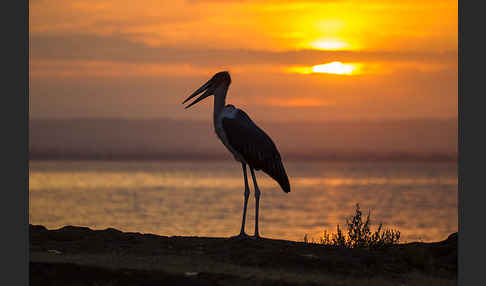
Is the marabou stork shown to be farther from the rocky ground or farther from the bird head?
the rocky ground

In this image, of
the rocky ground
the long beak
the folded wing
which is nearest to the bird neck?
the long beak

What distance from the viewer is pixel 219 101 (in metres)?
18.8

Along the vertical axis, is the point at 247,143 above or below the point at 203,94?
below

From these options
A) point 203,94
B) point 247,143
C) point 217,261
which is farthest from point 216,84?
point 217,261

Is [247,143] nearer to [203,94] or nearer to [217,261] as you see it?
[203,94]

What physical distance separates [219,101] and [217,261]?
4389 millimetres

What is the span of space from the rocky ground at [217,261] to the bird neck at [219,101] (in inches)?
111

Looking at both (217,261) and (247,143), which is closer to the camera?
(217,261)

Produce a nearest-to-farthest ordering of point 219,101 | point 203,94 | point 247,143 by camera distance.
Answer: point 247,143, point 219,101, point 203,94

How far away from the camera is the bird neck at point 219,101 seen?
18.6 m

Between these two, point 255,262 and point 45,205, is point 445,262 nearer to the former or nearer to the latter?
point 255,262

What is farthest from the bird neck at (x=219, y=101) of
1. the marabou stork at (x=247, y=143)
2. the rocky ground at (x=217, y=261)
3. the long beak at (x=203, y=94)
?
the rocky ground at (x=217, y=261)

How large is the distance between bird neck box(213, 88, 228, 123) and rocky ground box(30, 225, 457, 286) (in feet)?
9.26

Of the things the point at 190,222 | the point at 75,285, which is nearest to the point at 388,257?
the point at 75,285
